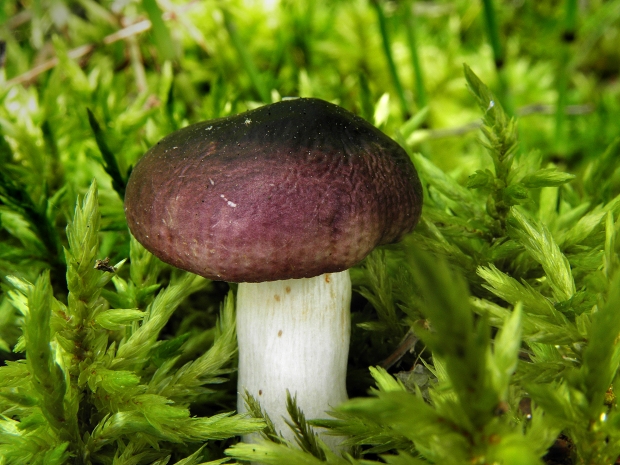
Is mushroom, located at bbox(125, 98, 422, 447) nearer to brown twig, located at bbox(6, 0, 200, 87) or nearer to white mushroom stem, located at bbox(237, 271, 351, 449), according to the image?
white mushroom stem, located at bbox(237, 271, 351, 449)

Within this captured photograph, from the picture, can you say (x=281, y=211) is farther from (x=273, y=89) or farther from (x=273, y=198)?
(x=273, y=89)

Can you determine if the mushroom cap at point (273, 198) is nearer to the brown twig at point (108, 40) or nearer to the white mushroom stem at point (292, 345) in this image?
the white mushroom stem at point (292, 345)

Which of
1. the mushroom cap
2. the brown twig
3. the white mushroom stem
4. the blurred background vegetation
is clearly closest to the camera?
the mushroom cap

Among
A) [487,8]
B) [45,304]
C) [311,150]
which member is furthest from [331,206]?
[487,8]

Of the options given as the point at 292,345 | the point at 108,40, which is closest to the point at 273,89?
the point at 108,40

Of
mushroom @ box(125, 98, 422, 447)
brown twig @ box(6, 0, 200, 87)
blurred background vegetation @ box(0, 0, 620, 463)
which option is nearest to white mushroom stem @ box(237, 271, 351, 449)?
mushroom @ box(125, 98, 422, 447)

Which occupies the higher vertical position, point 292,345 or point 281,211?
point 281,211

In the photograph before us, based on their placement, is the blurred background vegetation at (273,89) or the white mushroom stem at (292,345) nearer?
the white mushroom stem at (292,345)

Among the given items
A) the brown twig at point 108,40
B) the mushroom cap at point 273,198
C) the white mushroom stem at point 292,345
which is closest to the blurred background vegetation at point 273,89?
the brown twig at point 108,40
